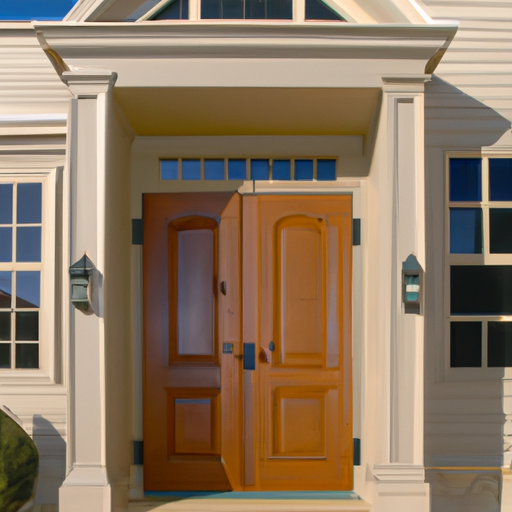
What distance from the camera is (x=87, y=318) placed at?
3.72m

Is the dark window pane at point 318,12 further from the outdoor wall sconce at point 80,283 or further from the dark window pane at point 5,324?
the dark window pane at point 5,324

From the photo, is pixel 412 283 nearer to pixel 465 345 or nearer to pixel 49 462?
Result: pixel 465 345

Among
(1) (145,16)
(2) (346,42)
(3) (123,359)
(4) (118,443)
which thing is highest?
(1) (145,16)

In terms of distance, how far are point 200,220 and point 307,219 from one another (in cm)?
90

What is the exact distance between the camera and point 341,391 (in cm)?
459

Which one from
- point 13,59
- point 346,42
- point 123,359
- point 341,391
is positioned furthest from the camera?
point 13,59

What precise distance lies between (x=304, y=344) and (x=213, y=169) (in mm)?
1665

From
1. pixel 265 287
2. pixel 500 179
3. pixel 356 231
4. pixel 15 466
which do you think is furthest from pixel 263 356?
pixel 500 179

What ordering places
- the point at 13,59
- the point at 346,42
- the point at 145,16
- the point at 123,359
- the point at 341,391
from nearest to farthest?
the point at 346,42 → the point at 145,16 → the point at 123,359 → the point at 341,391 → the point at 13,59

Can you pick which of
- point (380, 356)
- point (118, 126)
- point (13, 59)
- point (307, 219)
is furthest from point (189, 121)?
point (380, 356)

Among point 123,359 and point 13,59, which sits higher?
point 13,59

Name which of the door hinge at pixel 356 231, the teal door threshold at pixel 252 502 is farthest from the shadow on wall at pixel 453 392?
the teal door threshold at pixel 252 502

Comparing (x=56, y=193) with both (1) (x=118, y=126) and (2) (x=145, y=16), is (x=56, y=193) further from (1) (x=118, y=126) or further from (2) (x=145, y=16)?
(2) (x=145, y=16)

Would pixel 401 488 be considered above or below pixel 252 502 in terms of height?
above
